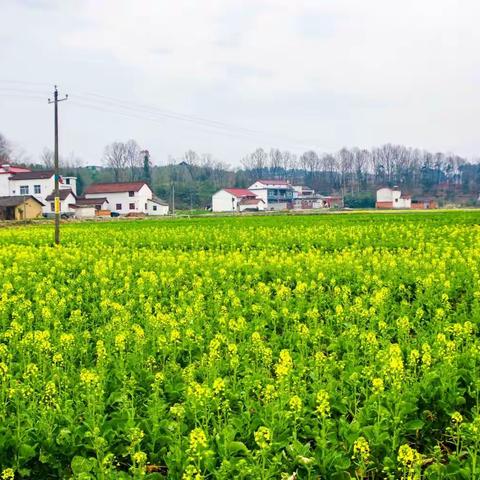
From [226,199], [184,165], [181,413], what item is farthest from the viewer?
[184,165]

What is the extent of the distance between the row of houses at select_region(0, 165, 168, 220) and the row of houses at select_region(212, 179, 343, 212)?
15.2m

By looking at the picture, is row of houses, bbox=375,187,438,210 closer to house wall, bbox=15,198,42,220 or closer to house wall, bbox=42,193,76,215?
house wall, bbox=42,193,76,215

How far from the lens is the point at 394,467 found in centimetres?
414

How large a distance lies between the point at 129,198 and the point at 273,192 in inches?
1645

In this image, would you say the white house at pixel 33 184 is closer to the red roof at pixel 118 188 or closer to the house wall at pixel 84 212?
the house wall at pixel 84 212

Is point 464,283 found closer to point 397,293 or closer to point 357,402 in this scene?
point 397,293

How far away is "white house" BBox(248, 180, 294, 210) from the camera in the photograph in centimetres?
12094

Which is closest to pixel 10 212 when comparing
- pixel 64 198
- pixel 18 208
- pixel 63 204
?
pixel 18 208

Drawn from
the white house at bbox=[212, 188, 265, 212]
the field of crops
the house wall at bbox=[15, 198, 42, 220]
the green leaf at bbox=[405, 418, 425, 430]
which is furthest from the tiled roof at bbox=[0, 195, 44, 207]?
the green leaf at bbox=[405, 418, 425, 430]

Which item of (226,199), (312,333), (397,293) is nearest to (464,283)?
(397,293)

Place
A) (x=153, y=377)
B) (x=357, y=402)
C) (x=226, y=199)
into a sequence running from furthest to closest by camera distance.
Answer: (x=226, y=199), (x=153, y=377), (x=357, y=402)

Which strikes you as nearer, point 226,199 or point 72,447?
point 72,447

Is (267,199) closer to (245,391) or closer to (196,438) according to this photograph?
(245,391)

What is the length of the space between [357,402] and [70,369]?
3.19m
